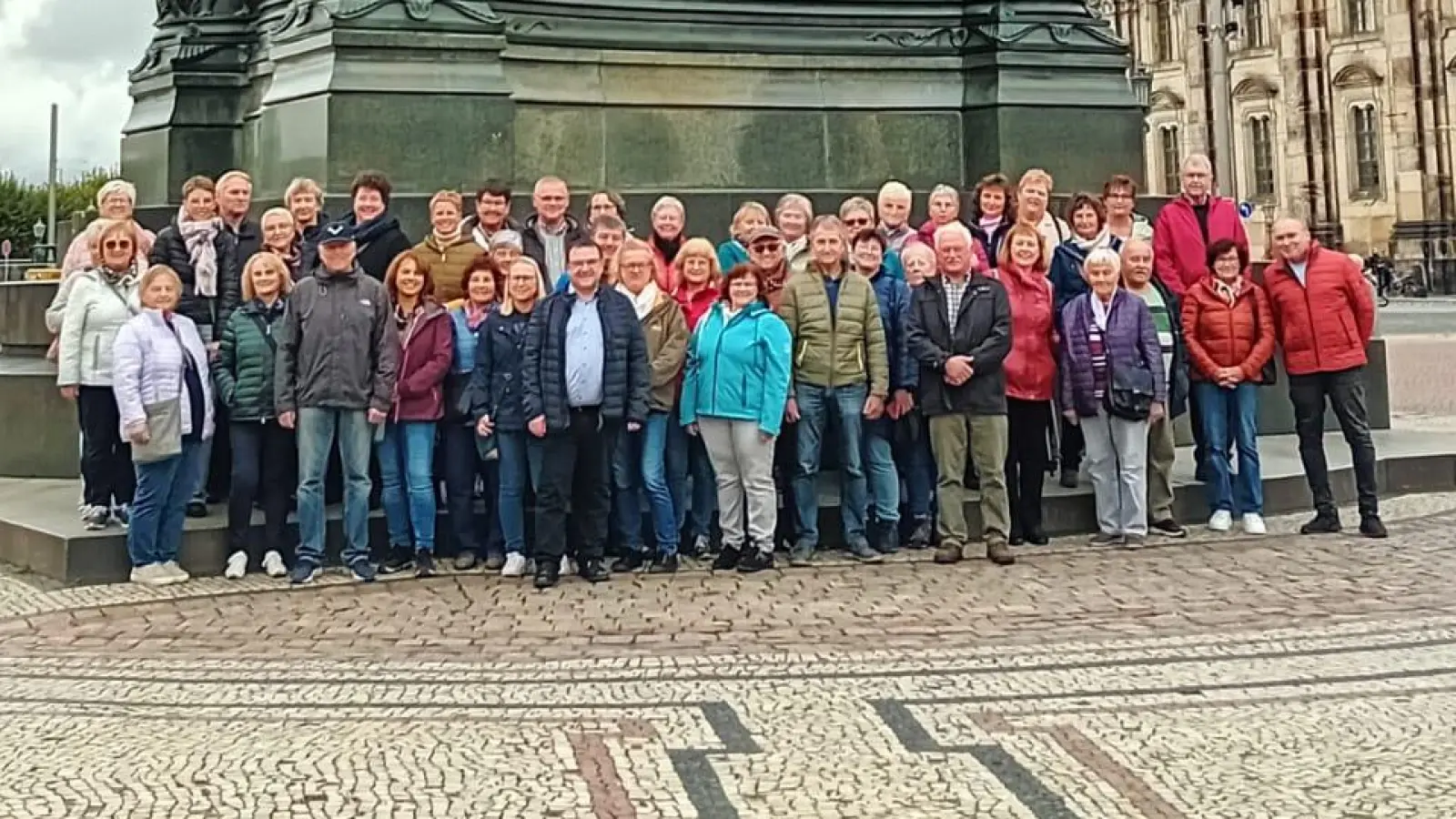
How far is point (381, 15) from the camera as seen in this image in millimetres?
10016

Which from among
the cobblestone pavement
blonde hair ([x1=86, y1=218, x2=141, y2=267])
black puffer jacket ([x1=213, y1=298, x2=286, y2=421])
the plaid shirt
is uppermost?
blonde hair ([x1=86, y1=218, x2=141, y2=267])

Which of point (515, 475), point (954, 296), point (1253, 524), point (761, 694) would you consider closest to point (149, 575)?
point (515, 475)

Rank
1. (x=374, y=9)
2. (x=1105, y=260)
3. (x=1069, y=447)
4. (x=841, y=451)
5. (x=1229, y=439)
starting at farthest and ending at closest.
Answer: (x=374, y=9) < (x=1069, y=447) < (x=1229, y=439) < (x=1105, y=260) < (x=841, y=451)

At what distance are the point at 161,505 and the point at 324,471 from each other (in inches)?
32.0

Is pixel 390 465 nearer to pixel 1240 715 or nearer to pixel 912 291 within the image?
pixel 912 291

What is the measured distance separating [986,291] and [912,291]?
41 cm

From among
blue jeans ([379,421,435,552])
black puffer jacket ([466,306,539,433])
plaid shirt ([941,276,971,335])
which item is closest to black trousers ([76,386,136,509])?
blue jeans ([379,421,435,552])

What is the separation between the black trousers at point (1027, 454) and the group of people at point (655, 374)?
A: 2 cm

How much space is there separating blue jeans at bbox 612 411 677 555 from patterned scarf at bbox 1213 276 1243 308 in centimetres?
348

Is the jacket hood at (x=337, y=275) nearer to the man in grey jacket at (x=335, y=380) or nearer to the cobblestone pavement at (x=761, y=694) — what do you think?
the man in grey jacket at (x=335, y=380)

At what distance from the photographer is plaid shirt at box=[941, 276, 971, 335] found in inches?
320

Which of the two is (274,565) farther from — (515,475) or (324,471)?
(515,475)

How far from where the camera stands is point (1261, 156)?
6694 centimetres

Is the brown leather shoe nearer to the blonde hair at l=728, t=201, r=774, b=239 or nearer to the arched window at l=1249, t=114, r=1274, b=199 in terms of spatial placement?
the blonde hair at l=728, t=201, r=774, b=239
